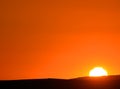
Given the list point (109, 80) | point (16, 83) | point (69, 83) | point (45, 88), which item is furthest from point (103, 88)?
point (16, 83)

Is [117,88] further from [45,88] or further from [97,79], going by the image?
[45,88]

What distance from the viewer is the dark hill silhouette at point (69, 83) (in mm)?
1701

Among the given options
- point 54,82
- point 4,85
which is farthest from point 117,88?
point 4,85

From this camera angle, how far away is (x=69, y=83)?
1.71 m

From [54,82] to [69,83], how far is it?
8 centimetres

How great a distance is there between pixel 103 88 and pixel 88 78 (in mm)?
95

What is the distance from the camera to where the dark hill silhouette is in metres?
1.70

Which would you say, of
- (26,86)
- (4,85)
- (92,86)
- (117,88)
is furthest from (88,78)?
(4,85)

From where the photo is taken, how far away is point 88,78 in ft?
5.62

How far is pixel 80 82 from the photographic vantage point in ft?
5.60

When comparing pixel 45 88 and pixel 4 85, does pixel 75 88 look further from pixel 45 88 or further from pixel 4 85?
pixel 4 85

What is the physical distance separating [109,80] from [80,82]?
16 cm

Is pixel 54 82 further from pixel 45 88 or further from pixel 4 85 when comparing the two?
pixel 4 85

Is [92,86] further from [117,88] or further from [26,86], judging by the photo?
[26,86]
